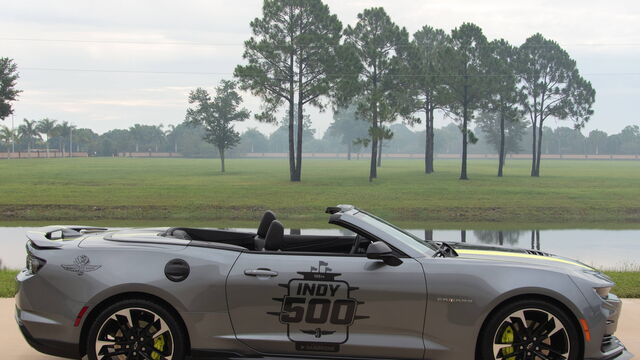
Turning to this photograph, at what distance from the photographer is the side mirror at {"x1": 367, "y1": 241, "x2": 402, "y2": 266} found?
14.2ft

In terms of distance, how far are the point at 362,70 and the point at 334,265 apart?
155ft

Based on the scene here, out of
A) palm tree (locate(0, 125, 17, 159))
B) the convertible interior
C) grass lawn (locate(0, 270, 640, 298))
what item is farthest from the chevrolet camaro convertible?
palm tree (locate(0, 125, 17, 159))

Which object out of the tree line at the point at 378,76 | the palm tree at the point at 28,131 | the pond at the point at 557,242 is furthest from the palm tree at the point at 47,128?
the pond at the point at 557,242

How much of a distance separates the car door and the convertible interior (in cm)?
54

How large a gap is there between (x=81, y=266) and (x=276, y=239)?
142cm

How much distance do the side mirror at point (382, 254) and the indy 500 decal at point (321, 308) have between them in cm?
28

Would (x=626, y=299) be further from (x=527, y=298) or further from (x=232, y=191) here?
(x=232, y=191)

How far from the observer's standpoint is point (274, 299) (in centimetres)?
443

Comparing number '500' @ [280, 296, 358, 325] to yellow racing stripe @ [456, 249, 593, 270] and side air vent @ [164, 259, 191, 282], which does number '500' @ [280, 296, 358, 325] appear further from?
yellow racing stripe @ [456, 249, 593, 270]

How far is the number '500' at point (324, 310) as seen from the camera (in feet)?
14.4

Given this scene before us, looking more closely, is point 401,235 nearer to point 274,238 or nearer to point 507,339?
point 274,238

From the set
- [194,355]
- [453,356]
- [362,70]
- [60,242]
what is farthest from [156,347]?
[362,70]

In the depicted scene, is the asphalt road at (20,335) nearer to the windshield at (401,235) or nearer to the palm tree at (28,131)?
the windshield at (401,235)

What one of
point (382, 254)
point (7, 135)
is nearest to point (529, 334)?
point (382, 254)
